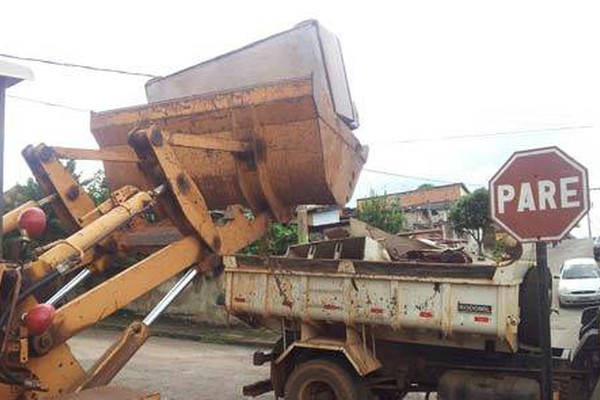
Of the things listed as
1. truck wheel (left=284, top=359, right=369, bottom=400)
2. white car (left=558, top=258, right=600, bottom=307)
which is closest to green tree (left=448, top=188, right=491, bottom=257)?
white car (left=558, top=258, right=600, bottom=307)

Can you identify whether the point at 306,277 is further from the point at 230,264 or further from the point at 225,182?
the point at 225,182

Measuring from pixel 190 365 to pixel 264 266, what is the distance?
5214 millimetres

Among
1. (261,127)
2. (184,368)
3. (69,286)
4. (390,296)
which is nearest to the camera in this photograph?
(69,286)

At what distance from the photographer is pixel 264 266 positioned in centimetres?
751

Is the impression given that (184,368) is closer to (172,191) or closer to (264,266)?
(264,266)

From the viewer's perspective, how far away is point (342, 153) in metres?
5.97

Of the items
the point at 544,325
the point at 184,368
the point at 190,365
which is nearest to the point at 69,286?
the point at 544,325

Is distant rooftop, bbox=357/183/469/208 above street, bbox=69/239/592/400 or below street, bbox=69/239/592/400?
above

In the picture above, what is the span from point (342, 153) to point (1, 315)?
10.3 ft

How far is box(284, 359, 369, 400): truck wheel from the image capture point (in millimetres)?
6992

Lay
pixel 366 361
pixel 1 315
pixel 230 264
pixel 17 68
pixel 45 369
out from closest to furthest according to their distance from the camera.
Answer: pixel 17 68
pixel 1 315
pixel 45 369
pixel 366 361
pixel 230 264

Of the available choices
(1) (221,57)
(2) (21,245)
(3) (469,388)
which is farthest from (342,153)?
(2) (21,245)

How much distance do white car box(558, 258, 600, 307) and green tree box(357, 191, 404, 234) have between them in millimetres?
5768

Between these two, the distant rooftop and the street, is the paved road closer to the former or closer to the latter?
the street
